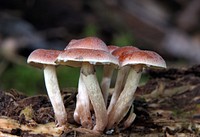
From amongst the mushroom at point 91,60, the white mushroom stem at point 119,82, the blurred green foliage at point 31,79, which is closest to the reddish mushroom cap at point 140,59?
the mushroom at point 91,60

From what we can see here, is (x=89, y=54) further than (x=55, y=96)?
No

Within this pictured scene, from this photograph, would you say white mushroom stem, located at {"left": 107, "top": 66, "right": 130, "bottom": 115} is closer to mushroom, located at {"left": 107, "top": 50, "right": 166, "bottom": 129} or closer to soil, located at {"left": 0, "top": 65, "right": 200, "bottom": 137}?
mushroom, located at {"left": 107, "top": 50, "right": 166, "bottom": 129}

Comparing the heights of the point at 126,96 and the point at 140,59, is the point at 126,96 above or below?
below

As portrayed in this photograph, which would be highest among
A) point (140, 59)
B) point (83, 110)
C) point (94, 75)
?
point (140, 59)

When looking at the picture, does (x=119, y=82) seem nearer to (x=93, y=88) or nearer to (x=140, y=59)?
(x=93, y=88)

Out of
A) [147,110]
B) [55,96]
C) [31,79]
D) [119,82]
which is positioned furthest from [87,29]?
[55,96]

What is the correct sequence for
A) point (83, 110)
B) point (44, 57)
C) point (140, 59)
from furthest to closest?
point (83, 110) < point (44, 57) < point (140, 59)

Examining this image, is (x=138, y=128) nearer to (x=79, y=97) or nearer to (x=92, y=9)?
(x=79, y=97)
